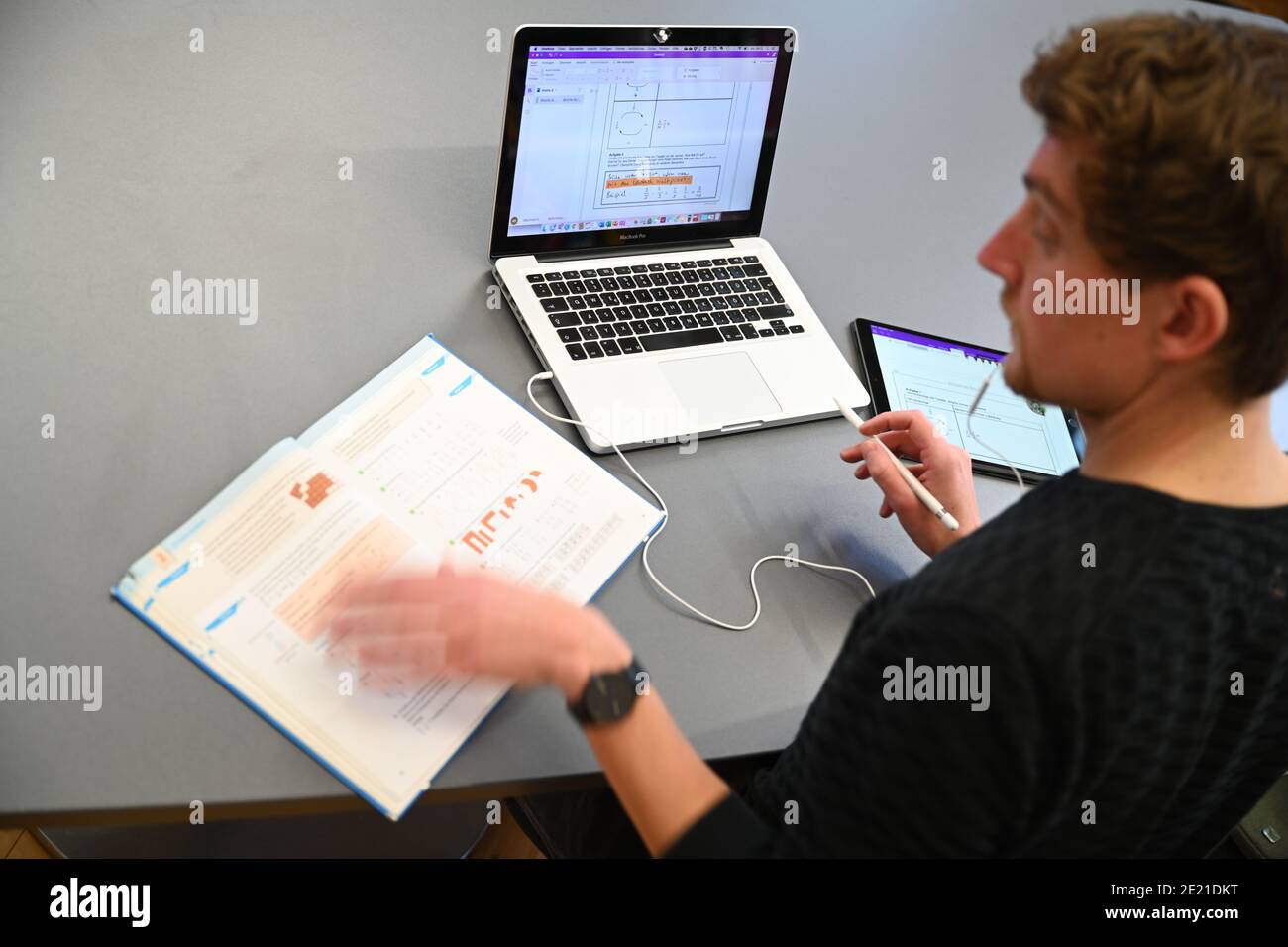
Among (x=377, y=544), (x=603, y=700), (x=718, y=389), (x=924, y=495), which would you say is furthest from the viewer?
(x=718, y=389)

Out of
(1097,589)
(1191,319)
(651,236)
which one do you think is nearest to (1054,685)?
(1097,589)

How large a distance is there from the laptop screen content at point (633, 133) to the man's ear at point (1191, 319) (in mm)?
613

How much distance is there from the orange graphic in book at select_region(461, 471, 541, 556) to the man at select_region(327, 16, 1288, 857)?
123 mm

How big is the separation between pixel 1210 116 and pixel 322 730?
74cm

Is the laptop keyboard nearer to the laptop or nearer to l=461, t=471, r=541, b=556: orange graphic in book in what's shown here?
the laptop

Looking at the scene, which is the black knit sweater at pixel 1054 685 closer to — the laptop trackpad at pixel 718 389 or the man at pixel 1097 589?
the man at pixel 1097 589

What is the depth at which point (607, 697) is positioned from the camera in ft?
2.60

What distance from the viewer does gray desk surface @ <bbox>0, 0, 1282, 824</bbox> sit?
2.67 ft

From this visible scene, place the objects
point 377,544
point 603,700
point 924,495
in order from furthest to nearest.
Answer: point 924,495 < point 377,544 < point 603,700

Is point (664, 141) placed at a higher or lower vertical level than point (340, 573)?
higher

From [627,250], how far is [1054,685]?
745mm

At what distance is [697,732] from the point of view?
0.88 meters

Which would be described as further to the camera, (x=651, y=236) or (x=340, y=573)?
(x=651, y=236)

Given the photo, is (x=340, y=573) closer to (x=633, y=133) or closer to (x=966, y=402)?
(x=633, y=133)
